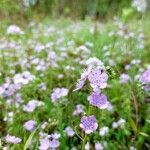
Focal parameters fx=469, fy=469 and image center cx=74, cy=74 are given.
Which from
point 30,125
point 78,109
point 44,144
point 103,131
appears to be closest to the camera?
point 44,144

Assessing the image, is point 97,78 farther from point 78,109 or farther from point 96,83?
point 78,109

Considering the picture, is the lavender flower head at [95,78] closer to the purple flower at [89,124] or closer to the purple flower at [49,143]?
the purple flower at [89,124]

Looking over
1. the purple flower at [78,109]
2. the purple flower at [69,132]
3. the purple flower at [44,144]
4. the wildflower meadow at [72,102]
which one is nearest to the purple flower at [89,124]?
the wildflower meadow at [72,102]

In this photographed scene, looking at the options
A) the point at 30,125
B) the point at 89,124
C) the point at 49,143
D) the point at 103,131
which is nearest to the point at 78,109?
the point at 103,131

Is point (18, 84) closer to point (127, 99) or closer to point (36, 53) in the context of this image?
point (127, 99)

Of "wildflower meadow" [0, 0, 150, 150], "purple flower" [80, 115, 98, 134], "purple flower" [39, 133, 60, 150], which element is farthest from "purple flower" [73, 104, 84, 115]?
"purple flower" [80, 115, 98, 134]

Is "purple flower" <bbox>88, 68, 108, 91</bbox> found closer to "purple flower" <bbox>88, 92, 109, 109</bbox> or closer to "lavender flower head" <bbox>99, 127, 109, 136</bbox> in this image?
"purple flower" <bbox>88, 92, 109, 109</bbox>
